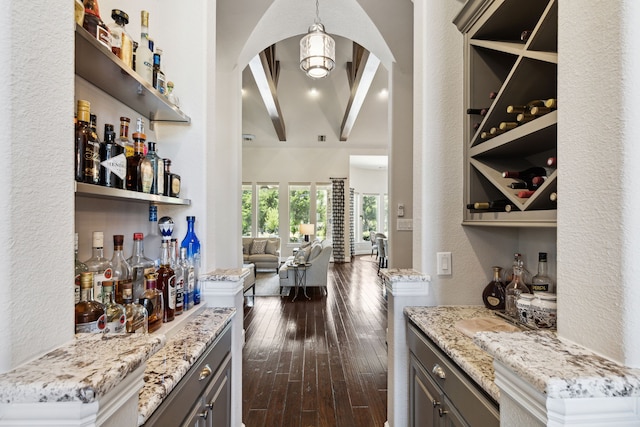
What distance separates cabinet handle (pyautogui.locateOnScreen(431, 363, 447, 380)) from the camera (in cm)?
127

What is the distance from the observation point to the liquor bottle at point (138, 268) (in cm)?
129

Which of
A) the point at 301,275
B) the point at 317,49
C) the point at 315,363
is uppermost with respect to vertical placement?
the point at 317,49

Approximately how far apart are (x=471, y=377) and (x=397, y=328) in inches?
28.3

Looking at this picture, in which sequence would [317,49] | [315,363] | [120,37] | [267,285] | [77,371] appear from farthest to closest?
[267,285] → [315,363] → [317,49] → [120,37] → [77,371]

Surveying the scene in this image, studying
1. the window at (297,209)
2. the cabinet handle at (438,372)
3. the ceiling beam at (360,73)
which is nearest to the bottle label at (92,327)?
the cabinet handle at (438,372)

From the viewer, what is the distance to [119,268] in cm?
123

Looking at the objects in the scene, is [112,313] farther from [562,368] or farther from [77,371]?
[562,368]

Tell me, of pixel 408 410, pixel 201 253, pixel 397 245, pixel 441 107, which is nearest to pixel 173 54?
pixel 201 253

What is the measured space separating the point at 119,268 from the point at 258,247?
710 cm

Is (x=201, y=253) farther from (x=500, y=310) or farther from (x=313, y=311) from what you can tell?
(x=313, y=311)

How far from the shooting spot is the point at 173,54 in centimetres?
169

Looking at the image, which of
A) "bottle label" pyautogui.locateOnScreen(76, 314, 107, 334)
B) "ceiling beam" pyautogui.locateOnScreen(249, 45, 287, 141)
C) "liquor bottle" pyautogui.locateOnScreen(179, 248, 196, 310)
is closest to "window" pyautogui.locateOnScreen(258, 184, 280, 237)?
"ceiling beam" pyautogui.locateOnScreen(249, 45, 287, 141)

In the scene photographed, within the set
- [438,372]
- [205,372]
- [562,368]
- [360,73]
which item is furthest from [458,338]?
[360,73]

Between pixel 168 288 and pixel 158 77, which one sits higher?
pixel 158 77
